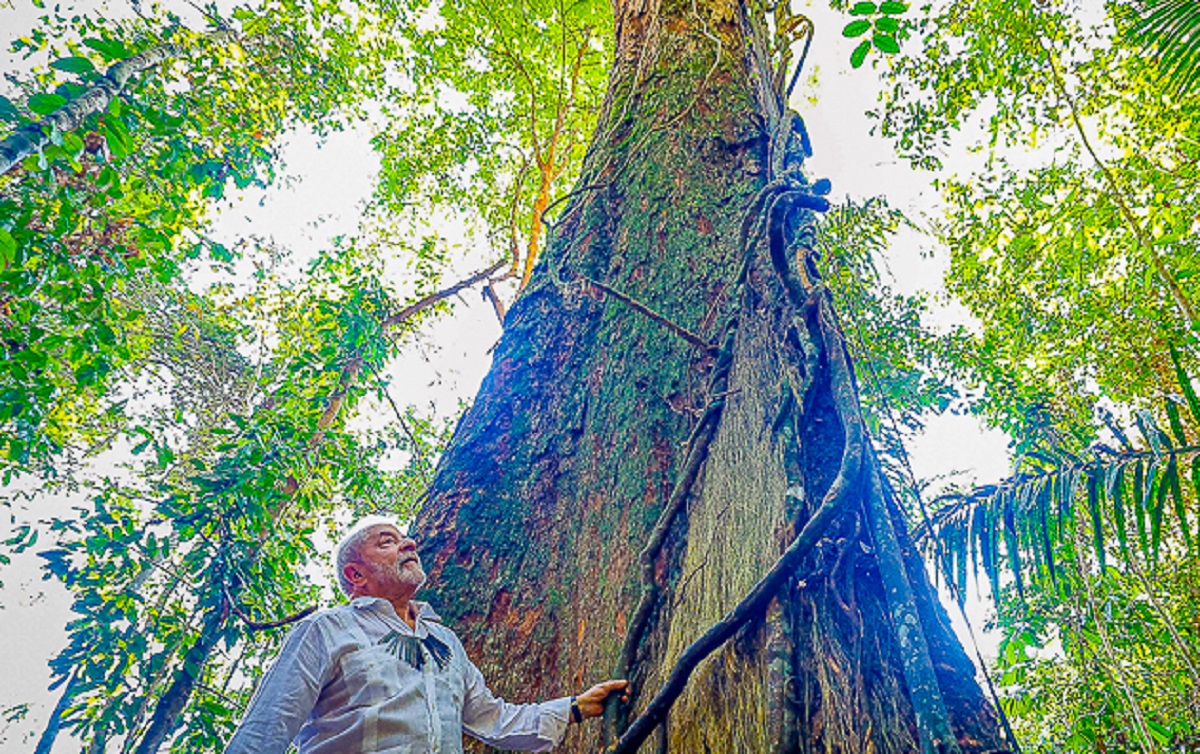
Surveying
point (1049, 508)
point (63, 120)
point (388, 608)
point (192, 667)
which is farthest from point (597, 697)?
point (63, 120)

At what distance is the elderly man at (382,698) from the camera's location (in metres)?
1.23

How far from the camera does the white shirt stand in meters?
1.23

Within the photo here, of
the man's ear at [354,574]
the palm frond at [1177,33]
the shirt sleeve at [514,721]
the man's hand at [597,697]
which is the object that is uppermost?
the palm frond at [1177,33]

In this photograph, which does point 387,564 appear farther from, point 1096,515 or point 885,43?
point 1096,515

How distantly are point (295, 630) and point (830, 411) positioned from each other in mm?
1290

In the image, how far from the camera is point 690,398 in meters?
1.77

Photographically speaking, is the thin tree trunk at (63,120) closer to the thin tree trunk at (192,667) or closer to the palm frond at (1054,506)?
the thin tree trunk at (192,667)

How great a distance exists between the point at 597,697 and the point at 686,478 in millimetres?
488

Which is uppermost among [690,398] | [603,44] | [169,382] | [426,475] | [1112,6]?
[603,44]

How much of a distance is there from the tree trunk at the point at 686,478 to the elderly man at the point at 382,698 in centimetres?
10

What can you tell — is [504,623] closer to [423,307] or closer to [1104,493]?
[1104,493]

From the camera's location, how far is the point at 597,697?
117 cm

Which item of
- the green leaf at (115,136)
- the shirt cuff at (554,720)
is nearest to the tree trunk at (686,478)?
the shirt cuff at (554,720)

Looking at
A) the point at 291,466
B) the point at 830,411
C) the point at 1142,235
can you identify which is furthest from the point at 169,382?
the point at 1142,235
